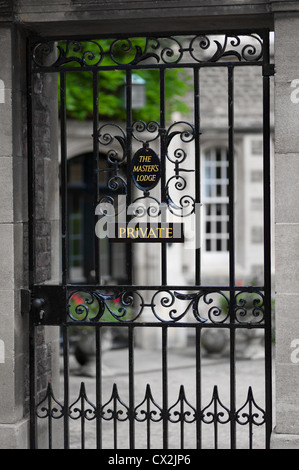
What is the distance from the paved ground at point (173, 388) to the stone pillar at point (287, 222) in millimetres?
2244

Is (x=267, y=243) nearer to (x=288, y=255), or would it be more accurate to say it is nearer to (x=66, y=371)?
(x=288, y=255)

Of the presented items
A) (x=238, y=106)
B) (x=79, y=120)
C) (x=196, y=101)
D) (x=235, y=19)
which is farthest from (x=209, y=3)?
(x=238, y=106)

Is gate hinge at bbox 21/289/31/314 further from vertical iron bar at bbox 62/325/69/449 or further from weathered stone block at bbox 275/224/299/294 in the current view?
weathered stone block at bbox 275/224/299/294

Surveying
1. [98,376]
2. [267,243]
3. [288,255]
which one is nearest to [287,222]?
[288,255]

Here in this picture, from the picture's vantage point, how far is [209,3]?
535cm

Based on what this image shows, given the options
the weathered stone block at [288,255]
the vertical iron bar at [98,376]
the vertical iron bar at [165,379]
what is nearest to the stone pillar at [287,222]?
the weathered stone block at [288,255]

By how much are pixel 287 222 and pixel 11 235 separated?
175 centimetres

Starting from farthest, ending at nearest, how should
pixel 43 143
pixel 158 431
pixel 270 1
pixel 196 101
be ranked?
pixel 158 431 < pixel 43 143 < pixel 196 101 < pixel 270 1

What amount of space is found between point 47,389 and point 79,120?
8.29 metres

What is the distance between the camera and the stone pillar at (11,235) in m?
5.61

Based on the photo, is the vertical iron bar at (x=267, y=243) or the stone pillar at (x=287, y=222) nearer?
the stone pillar at (x=287, y=222)

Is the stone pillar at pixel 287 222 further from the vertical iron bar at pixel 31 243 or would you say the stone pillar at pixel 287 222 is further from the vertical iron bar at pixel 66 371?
the vertical iron bar at pixel 31 243

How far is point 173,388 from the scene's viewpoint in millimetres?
10836
